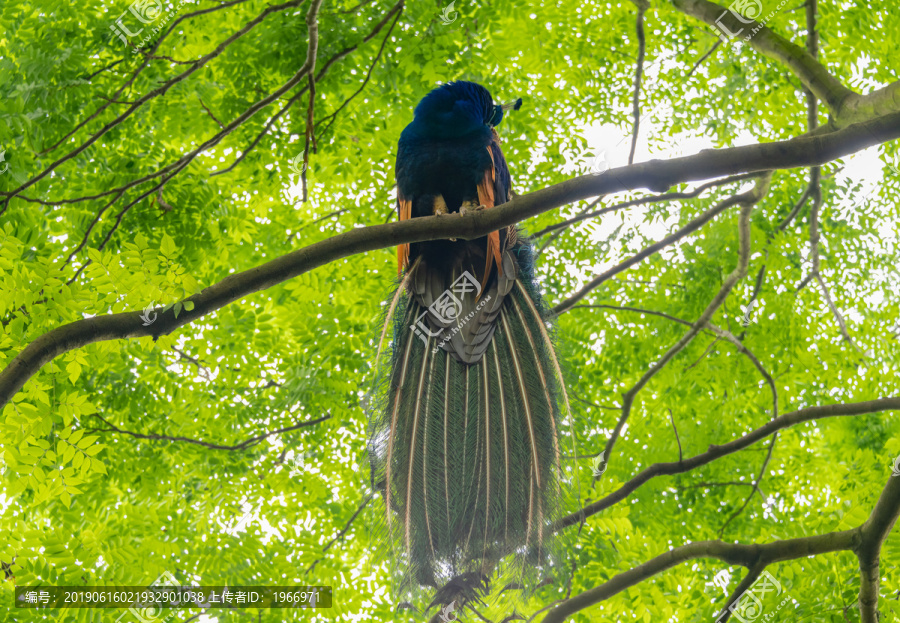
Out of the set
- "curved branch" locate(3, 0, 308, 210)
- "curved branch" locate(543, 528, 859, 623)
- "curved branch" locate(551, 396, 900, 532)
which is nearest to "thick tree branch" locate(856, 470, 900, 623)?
"curved branch" locate(543, 528, 859, 623)

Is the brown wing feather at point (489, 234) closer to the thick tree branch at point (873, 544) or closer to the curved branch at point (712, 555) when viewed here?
the curved branch at point (712, 555)

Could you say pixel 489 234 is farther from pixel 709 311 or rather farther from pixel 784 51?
pixel 709 311

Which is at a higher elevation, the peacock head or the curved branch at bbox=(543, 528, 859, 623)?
the peacock head

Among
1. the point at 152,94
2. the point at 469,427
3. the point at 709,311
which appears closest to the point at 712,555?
the point at 469,427

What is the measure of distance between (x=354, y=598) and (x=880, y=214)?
612 centimetres

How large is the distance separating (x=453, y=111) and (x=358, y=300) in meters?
1.95

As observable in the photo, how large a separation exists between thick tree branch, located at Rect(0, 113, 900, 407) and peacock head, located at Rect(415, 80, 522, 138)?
196 centimetres

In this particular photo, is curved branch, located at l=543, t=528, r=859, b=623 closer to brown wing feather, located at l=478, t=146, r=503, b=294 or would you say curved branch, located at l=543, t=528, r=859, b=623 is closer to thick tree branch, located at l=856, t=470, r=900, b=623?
thick tree branch, located at l=856, t=470, r=900, b=623

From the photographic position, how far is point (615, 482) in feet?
17.0

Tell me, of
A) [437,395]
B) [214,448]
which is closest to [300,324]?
[214,448]

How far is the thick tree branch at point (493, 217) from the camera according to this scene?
7.93 ft

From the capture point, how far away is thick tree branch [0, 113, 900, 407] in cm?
242

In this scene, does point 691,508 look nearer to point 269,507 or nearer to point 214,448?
point 269,507

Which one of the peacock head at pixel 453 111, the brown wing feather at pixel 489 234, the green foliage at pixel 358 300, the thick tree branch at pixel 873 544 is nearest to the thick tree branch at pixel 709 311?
the green foliage at pixel 358 300
